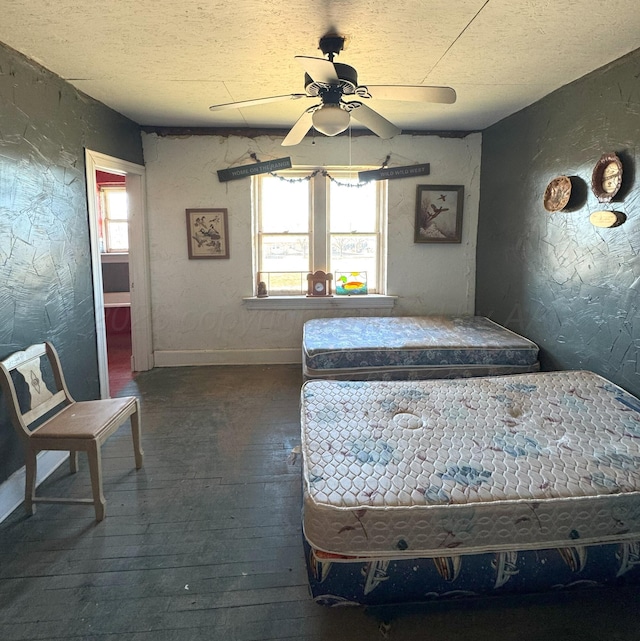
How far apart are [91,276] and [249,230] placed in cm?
169

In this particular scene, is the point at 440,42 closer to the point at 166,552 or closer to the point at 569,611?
the point at 569,611

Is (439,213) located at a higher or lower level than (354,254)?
higher

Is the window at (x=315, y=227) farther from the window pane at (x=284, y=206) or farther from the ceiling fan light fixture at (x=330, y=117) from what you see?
the ceiling fan light fixture at (x=330, y=117)

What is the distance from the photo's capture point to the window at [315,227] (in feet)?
15.2

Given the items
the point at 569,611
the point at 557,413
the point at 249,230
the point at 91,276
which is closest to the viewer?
the point at 569,611

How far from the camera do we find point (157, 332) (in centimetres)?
463

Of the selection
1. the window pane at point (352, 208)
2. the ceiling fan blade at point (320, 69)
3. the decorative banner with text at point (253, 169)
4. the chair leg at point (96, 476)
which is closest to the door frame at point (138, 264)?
the decorative banner with text at point (253, 169)

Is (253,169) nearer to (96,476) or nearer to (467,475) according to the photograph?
(96,476)

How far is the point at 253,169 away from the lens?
4.39 meters

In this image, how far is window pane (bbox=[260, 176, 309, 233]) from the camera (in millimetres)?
4629

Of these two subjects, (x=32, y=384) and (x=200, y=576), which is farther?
(x=32, y=384)

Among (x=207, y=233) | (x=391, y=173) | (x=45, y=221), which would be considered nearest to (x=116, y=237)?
(x=207, y=233)

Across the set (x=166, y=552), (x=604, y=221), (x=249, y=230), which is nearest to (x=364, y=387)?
(x=166, y=552)

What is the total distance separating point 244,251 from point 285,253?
1.46 ft
